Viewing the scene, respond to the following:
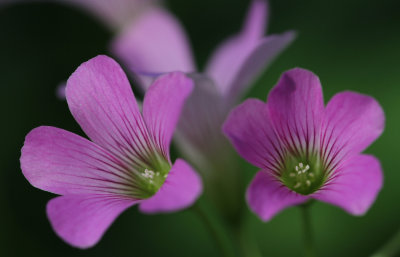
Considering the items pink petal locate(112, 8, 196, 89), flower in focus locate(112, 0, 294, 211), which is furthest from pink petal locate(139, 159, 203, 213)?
pink petal locate(112, 8, 196, 89)

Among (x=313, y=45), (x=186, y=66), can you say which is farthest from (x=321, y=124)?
(x=313, y=45)

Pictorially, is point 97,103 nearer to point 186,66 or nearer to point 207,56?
point 186,66

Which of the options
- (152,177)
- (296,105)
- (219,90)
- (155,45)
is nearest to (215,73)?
(219,90)

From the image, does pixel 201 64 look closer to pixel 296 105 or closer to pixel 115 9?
pixel 115 9

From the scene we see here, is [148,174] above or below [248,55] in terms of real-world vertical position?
below

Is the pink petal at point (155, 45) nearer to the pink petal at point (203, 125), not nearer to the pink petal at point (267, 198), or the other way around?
the pink petal at point (203, 125)

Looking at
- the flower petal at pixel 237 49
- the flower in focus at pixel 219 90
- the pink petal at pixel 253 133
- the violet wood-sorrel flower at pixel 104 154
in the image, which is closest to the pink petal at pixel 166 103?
the violet wood-sorrel flower at pixel 104 154
